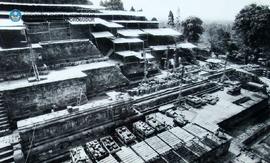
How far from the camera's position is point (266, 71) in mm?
27156

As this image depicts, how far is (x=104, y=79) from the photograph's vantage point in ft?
52.9

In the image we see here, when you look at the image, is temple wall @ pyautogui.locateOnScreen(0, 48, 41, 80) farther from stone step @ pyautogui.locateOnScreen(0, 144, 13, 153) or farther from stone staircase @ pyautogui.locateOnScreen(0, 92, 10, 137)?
stone step @ pyautogui.locateOnScreen(0, 144, 13, 153)

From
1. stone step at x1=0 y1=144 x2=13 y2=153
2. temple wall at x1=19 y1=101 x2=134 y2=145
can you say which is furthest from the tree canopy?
stone step at x1=0 y1=144 x2=13 y2=153

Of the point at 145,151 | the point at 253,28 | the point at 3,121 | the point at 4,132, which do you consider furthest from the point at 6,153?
the point at 253,28

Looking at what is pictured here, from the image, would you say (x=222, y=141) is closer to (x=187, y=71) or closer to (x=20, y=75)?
(x=187, y=71)

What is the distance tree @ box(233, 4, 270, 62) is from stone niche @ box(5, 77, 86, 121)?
89.1 ft

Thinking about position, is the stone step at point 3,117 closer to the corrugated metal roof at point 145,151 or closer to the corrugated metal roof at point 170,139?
the corrugated metal roof at point 145,151

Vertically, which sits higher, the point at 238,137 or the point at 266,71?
the point at 266,71

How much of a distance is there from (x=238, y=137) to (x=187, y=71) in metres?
9.57

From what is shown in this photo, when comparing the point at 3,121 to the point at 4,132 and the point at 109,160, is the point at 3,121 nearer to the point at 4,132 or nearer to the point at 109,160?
Answer: the point at 4,132

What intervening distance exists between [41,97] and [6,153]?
412 centimetres

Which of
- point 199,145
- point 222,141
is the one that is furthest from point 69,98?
point 222,141

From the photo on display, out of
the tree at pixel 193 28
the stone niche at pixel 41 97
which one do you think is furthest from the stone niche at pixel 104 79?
the tree at pixel 193 28

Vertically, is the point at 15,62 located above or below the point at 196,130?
above
